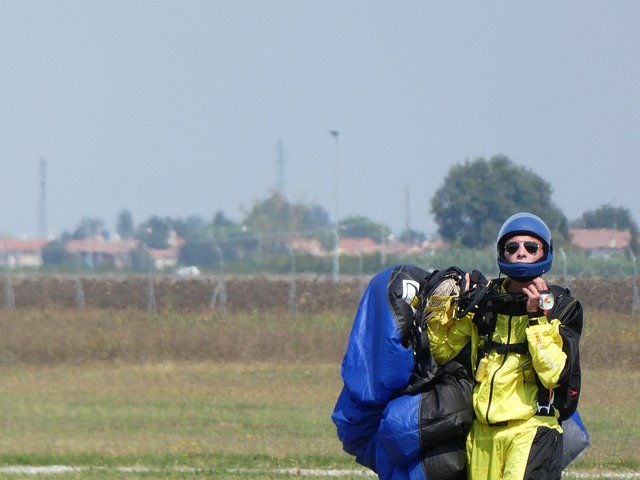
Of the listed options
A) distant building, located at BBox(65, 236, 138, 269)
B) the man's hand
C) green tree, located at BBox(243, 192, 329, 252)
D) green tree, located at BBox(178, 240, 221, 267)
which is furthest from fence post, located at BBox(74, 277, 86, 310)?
the man's hand

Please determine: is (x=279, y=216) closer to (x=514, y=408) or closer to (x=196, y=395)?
(x=196, y=395)

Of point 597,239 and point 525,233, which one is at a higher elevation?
point 597,239

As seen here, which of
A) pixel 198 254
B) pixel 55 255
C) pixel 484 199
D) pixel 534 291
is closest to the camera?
pixel 534 291

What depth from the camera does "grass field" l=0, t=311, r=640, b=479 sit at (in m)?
10.6

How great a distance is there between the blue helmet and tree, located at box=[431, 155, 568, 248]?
1505 inches

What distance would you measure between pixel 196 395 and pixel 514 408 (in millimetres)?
11838

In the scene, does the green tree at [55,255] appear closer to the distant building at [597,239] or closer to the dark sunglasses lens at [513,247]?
the distant building at [597,239]

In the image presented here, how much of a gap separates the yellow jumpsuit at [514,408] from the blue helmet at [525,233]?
169 millimetres

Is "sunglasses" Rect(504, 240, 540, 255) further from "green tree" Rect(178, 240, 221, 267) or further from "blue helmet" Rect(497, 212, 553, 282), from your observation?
"green tree" Rect(178, 240, 221, 267)

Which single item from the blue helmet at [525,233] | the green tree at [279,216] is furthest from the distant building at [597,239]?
the blue helmet at [525,233]

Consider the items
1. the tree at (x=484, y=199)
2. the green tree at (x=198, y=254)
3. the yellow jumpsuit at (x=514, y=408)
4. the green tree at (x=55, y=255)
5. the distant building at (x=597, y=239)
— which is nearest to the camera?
the yellow jumpsuit at (x=514, y=408)

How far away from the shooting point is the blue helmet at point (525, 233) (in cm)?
455

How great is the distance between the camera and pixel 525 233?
459cm

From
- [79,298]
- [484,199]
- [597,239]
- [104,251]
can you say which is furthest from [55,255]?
[484,199]
